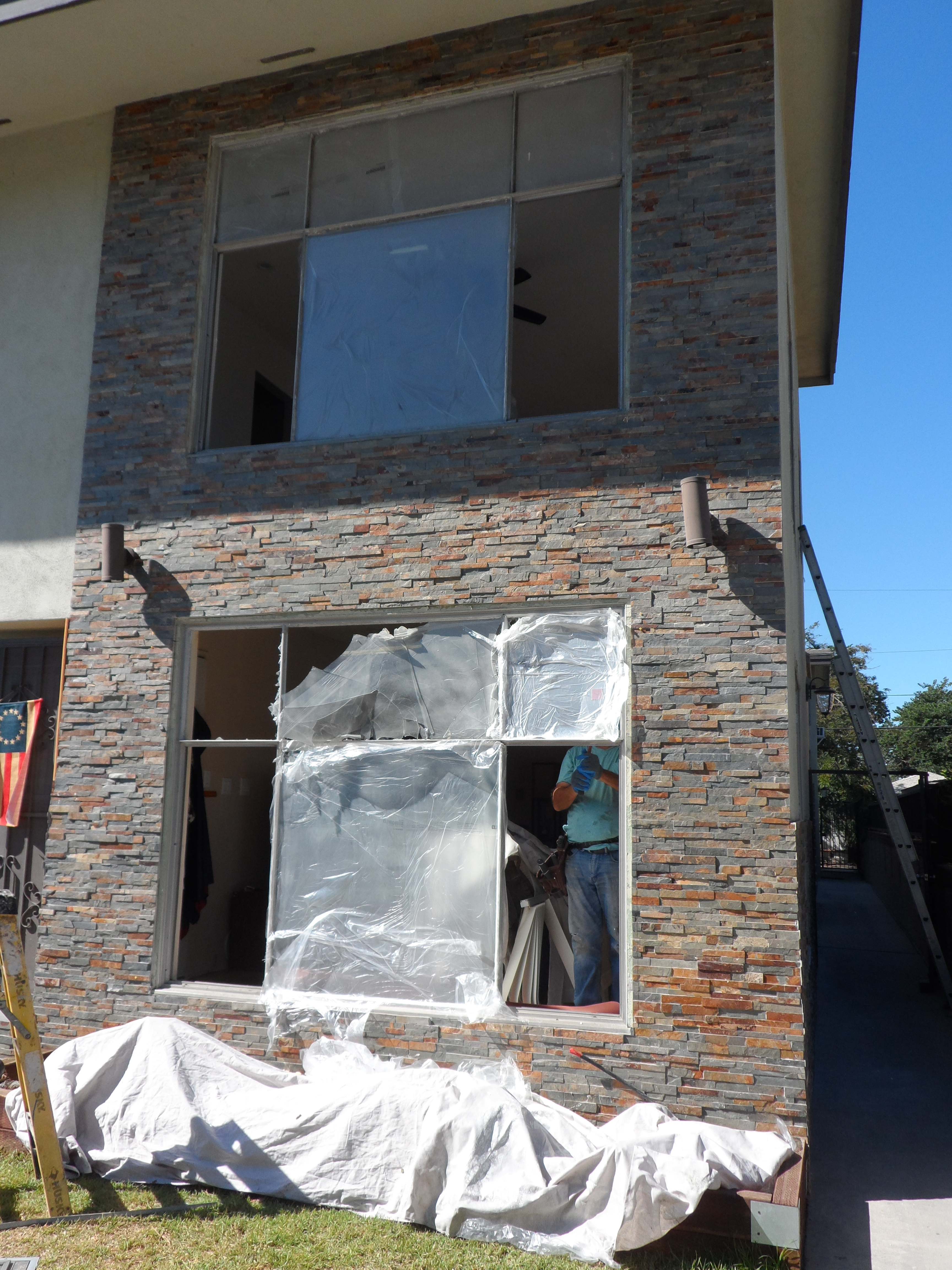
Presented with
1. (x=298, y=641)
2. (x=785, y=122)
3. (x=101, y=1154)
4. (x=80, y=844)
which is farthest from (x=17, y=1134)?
(x=785, y=122)

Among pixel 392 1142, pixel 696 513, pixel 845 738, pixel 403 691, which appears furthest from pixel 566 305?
pixel 845 738

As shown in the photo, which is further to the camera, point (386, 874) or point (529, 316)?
point (529, 316)

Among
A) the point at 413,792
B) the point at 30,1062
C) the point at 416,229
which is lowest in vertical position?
the point at 30,1062

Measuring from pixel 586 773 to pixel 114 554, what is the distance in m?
3.51

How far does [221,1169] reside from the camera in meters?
5.19

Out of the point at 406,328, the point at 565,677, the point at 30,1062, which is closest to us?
the point at 30,1062

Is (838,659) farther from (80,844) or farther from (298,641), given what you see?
(80,844)

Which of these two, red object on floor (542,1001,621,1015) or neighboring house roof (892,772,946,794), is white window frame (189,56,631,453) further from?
neighboring house roof (892,772,946,794)

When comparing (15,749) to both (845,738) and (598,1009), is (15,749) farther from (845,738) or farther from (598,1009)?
(845,738)

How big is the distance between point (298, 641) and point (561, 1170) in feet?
14.6

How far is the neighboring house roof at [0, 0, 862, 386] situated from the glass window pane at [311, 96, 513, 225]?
21.5 inches

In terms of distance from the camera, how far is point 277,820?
6480 millimetres

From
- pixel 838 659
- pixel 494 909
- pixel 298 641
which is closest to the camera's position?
pixel 494 909

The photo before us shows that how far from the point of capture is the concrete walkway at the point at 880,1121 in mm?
4879
